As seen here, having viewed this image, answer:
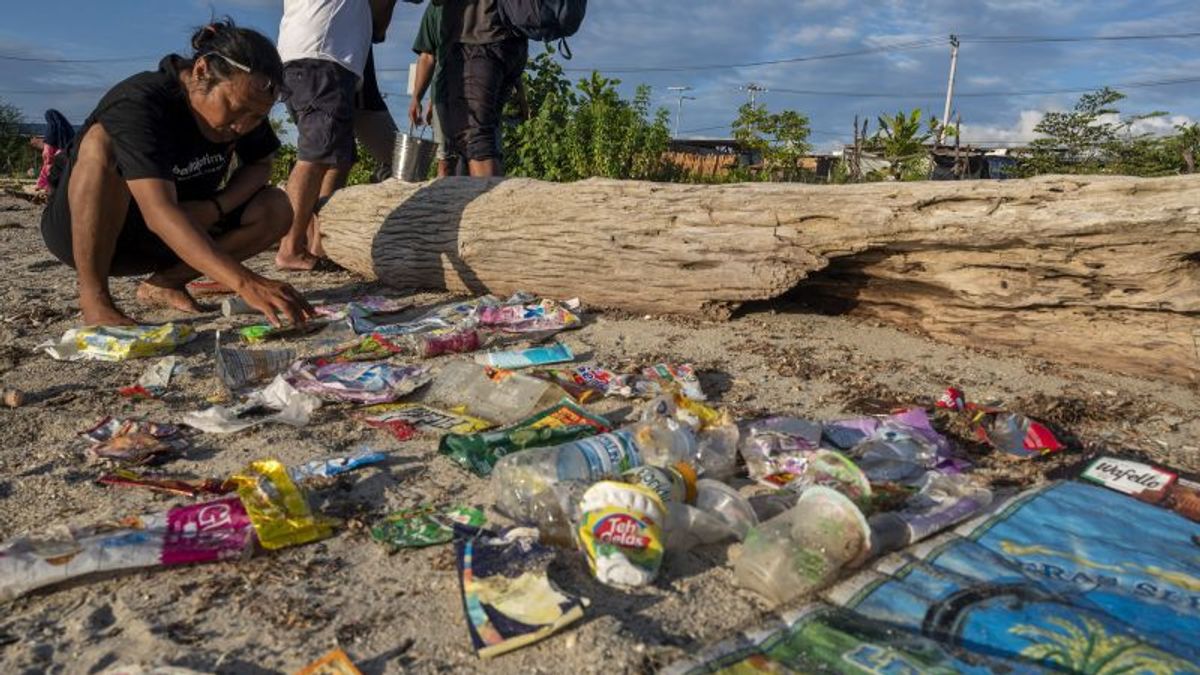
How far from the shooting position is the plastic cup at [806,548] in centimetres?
156

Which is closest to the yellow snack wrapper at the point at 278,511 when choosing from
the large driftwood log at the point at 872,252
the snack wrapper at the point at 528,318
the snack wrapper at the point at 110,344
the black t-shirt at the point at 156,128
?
the snack wrapper at the point at 110,344

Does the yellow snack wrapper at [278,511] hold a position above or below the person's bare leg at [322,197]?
below

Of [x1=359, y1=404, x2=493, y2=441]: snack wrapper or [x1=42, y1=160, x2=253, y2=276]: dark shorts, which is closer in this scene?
[x1=359, y1=404, x2=493, y2=441]: snack wrapper

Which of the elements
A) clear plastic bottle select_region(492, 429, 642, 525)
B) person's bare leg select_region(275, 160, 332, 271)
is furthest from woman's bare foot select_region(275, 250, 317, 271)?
clear plastic bottle select_region(492, 429, 642, 525)

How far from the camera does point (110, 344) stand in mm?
3086

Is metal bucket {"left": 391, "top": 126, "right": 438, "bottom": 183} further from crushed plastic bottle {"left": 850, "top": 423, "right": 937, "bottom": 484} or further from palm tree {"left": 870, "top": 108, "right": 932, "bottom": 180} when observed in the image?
palm tree {"left": 870, "top": 108, "right": 932, "bottom": 180}

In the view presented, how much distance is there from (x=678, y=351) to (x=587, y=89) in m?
6.56

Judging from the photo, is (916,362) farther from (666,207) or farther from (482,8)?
(482,8)

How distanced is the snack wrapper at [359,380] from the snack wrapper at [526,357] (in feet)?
0.83

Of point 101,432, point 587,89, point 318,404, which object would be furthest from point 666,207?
point 587,89

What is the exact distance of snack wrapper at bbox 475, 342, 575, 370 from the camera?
302 centimetres

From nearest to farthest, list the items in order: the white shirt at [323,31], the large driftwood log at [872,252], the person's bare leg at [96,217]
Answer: the large driftwood log at [872,252], the person's bare leg at [96,217], the white shirt at [323,31]

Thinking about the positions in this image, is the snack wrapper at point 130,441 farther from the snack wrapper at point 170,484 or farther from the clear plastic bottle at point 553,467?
the clear plastic bottle at point 553,467

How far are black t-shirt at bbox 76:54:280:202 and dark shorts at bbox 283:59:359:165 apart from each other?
71cm
